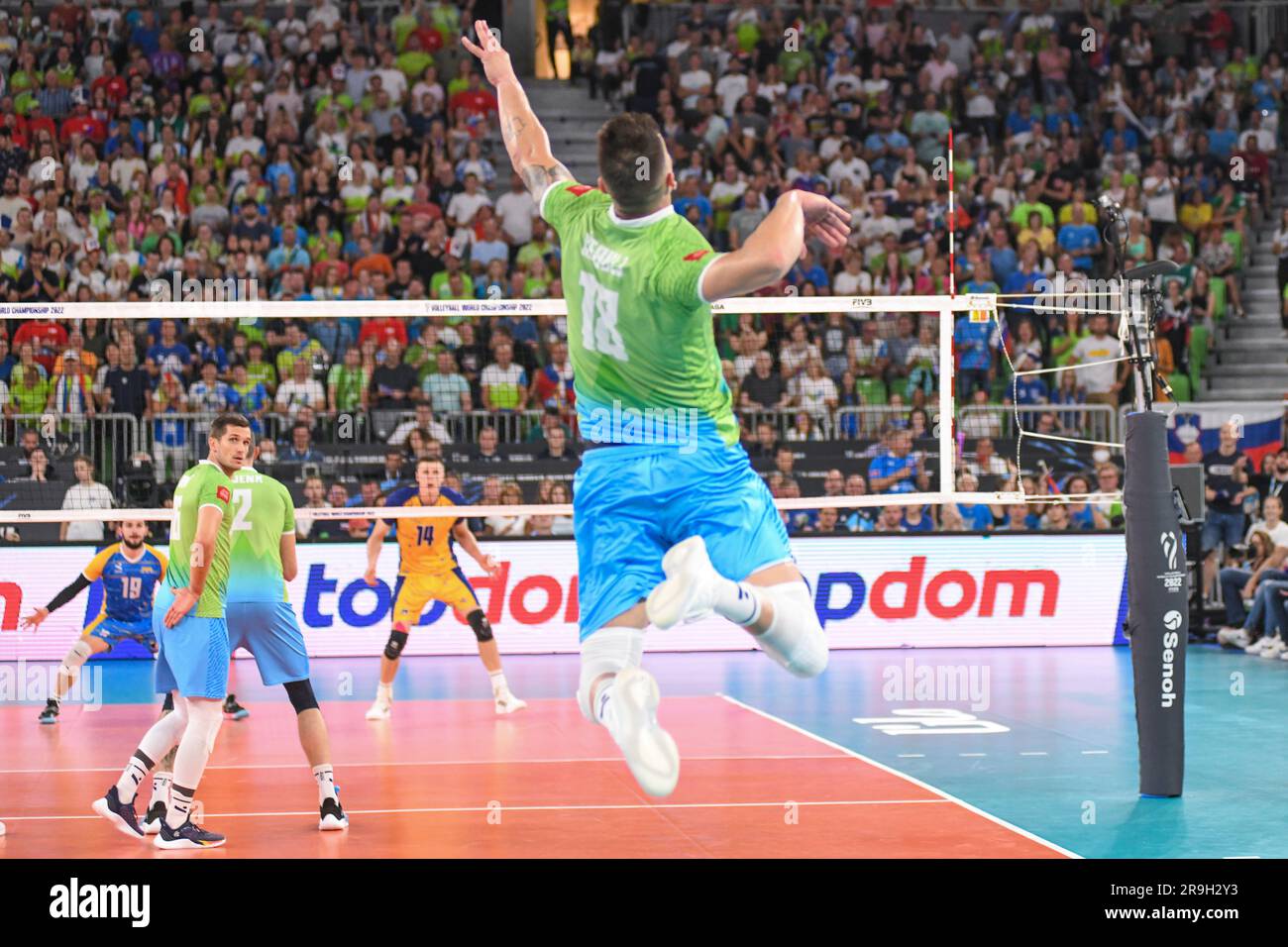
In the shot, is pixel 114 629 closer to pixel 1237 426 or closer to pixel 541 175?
pixel 541 175

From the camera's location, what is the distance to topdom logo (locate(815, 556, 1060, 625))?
16.9 m

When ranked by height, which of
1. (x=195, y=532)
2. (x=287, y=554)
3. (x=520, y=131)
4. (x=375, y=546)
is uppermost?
(x=520, y=131)

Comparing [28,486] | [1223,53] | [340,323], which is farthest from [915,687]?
[1223,53]

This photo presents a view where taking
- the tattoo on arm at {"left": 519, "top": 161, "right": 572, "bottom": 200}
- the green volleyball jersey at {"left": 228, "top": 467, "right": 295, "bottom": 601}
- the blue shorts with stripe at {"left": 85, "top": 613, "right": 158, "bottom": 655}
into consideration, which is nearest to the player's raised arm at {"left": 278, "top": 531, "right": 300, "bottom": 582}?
the green volleyball jersey at {"left": 228, "top": 467, "right": 295, "bottom": 601}

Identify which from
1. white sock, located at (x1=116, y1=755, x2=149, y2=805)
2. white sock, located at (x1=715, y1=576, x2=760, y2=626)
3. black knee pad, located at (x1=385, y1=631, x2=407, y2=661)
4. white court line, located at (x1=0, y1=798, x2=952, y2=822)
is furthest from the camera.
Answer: black knee pad, located at (x1=385, y1=631, x2=407, y2=661)

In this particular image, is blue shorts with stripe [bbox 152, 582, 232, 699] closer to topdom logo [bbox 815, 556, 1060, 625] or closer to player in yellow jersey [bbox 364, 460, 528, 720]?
player in yellow jersey [bbox 364, 460, 528, 720]

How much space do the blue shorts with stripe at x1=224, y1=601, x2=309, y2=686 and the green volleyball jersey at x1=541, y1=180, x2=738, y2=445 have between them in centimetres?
368

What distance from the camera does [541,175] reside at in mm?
5910

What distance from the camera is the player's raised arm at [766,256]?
4.80 meters

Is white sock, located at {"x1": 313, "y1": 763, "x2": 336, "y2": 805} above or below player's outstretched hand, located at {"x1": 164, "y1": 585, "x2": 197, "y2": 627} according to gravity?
below

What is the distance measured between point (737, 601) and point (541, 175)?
6.08 ft

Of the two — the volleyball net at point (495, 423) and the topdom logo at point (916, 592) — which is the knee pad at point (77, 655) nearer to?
the volleyball net at point (495, 423)

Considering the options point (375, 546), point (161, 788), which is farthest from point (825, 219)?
point (375, 546)

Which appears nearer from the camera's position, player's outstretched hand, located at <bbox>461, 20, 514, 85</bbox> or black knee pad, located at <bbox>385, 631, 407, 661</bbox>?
player's outstretched hand, located at <bbox>461, 20, 514, 85</bbox>
